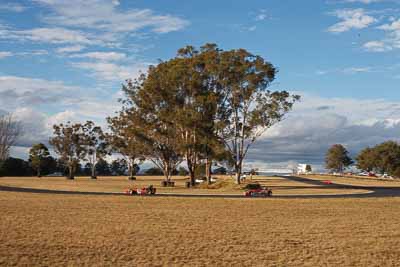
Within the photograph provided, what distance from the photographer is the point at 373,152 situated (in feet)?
520

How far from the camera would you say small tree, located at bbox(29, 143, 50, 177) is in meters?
130

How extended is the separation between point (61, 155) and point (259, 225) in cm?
10744

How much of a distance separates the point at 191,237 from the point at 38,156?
11900 cm

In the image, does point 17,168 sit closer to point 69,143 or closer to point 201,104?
point 69,143

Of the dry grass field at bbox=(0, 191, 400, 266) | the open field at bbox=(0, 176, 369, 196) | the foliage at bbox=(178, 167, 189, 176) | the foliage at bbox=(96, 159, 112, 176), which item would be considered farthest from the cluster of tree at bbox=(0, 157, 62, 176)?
the dry grass field at bbox=(0, 191, 400, 266)

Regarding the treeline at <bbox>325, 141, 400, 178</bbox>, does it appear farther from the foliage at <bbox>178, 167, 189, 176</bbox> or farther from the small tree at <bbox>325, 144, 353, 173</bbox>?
the foliage at <bbox>178, 167, 189, 176</bbox>

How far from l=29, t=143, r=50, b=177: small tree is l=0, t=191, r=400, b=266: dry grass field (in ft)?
347

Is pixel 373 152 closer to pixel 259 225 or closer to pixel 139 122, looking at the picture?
pixel 139 122

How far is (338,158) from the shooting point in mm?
191125

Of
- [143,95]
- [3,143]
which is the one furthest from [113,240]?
[3,143]

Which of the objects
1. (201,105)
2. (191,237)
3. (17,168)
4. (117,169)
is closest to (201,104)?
(201,105)

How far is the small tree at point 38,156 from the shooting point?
13005 centimetres

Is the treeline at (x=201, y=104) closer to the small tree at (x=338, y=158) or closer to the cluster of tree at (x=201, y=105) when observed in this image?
the cluster of tree at (x=201, y=105)

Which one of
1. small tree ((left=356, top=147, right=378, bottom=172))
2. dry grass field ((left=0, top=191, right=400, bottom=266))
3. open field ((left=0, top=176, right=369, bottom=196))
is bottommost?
dry grass field ((left=0, top=191, right=400, bottom=266))
